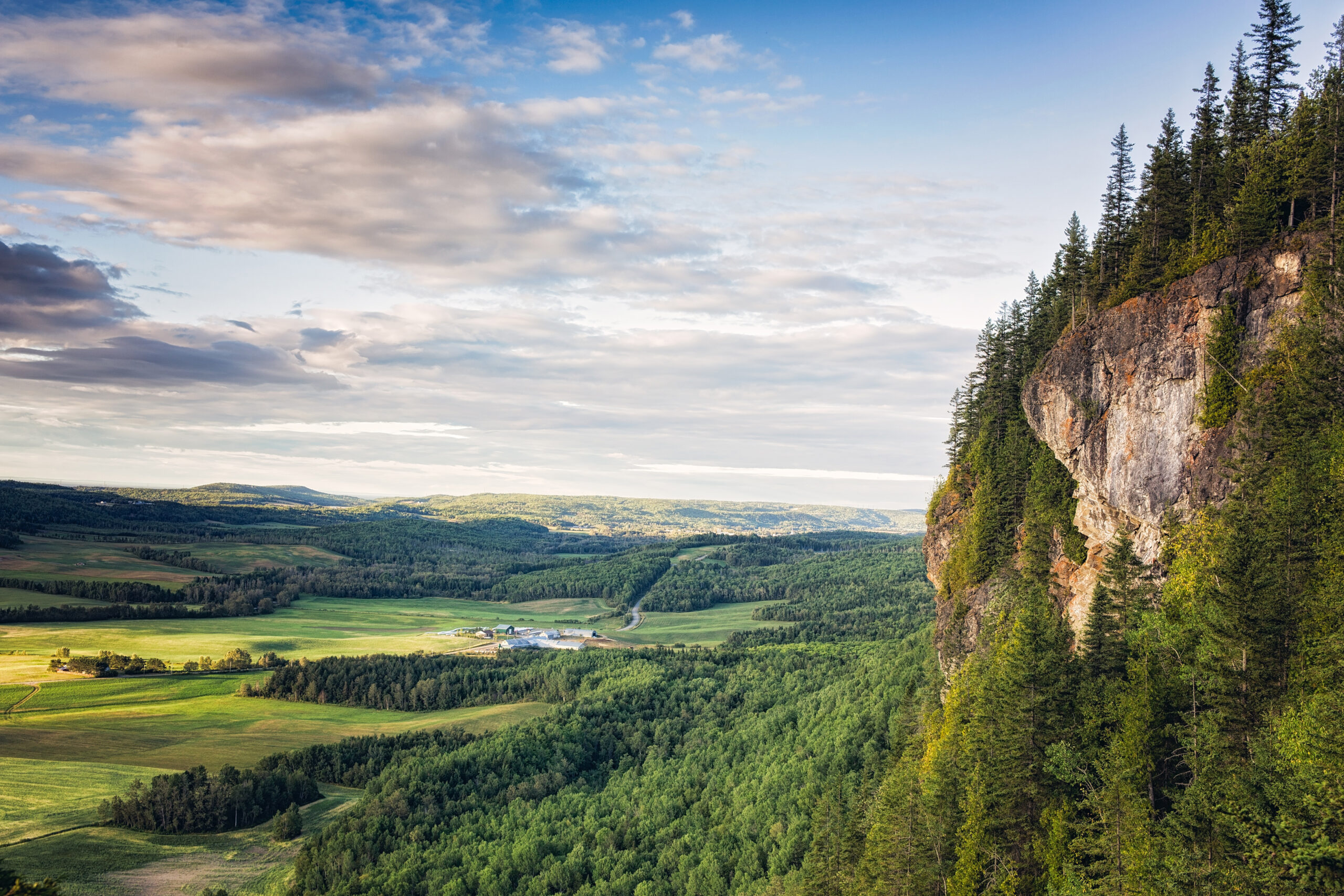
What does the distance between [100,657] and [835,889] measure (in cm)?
15626

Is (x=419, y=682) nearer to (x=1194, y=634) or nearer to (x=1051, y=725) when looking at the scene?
(x=1051, y=725)

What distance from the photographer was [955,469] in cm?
8550

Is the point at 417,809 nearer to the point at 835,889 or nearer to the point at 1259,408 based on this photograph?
the point at 835,889

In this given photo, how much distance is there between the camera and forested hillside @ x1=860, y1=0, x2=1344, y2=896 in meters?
27.9

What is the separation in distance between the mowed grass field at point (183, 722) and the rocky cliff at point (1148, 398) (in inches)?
4243

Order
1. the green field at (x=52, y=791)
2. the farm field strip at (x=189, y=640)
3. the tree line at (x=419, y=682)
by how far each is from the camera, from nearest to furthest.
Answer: the green field at (x=52, y=791)
the tree line at (x=419, y=682)
the farm field strip at (x=189, y=640)

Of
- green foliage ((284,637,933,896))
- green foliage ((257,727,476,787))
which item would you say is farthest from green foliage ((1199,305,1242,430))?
green foliage ((257,727,476,787))

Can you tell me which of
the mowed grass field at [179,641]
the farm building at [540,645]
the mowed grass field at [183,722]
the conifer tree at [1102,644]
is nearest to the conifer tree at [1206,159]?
the conifer tree at [1102,644]

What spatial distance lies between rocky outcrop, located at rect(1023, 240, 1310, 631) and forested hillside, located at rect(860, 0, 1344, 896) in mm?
316

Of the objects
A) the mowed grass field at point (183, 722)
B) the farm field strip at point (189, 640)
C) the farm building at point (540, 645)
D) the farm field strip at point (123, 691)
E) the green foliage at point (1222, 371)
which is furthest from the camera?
→ the farm building at point (540, 645)

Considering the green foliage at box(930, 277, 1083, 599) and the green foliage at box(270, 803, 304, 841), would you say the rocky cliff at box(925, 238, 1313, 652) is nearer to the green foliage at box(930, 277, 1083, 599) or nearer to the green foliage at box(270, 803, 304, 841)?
the green foliage at box(930, 277, 1083, 599)

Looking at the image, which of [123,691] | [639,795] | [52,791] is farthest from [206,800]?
[123,691]

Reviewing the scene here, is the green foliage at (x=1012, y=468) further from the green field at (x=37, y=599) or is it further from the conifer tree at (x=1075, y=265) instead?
the green field at (x=37, y=599)

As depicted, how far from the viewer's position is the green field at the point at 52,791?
80125mm
